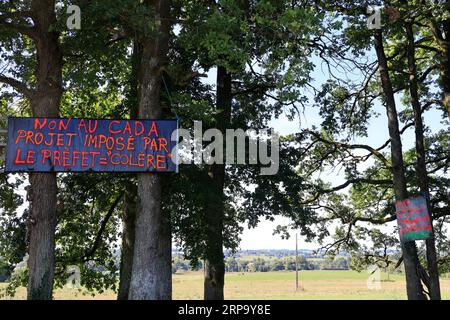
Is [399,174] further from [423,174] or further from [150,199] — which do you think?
[150,199]

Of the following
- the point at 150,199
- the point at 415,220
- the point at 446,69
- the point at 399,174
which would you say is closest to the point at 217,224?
the point at 150,199

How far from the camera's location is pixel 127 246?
16031 millimetres

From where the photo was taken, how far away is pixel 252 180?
16.0 m

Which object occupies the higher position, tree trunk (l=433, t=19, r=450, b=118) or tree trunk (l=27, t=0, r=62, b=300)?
tree trunk (l=433, t=19, r=450, b=118)

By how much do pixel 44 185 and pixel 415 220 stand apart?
1151 cm

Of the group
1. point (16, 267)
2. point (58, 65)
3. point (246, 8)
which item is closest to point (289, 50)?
point (246, 8)

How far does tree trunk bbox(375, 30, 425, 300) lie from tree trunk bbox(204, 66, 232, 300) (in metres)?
5.94

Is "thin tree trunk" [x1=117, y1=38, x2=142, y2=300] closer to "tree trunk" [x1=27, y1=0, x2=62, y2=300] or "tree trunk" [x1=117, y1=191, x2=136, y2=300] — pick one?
"tree trunk" [x1=117, y1=191, x2=136, y2=300]

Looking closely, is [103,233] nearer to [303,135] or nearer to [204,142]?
[204,142]

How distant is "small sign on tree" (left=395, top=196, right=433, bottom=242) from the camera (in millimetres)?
13297

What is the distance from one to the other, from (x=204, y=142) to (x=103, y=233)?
Answer: 8.30m

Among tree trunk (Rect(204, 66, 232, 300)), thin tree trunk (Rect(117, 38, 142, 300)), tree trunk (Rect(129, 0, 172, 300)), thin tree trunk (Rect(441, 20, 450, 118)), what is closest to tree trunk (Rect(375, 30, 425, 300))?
thin tree trunk (Rect(441, 20, 450, 118))

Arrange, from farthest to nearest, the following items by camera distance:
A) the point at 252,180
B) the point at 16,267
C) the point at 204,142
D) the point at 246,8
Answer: the point at 16,267 → the point at 252,180 → the point at 204,142 → the point at 246,8

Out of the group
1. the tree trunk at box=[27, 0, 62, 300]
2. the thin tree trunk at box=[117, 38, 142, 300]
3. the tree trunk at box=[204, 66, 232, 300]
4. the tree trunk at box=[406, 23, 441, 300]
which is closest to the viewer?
the tree trunk at box=[27, 0, 62, 300]
